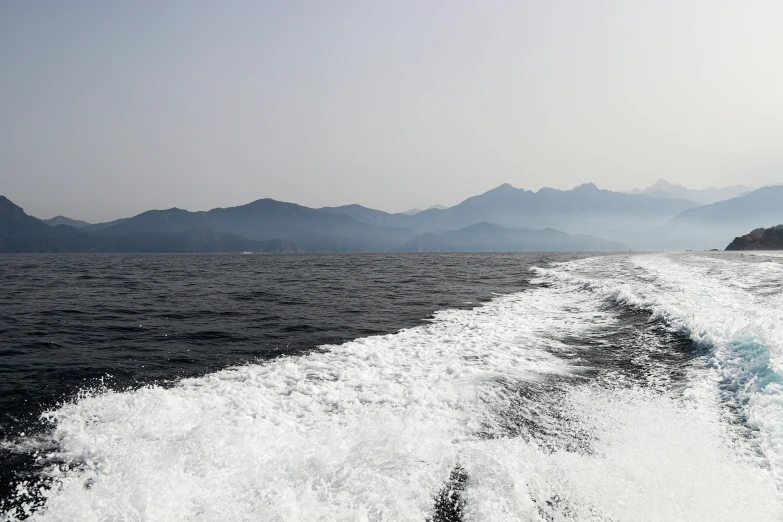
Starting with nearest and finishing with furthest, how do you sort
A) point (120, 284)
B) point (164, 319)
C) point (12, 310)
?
point (164, 319) → point (12, 310) → point (120, 284)

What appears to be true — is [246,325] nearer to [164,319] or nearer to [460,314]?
[164,319]

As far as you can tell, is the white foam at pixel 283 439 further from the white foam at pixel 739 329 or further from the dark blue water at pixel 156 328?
the white foam at pixel 739 329

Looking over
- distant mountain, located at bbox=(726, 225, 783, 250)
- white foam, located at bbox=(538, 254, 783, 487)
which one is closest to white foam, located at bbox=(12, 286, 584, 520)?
white foam, located at bbox=(538, 254, 783, 487)

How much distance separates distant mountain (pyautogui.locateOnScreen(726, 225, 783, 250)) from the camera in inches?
4978

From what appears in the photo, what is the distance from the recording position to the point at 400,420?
7.24 meters

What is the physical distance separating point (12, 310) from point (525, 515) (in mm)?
26302

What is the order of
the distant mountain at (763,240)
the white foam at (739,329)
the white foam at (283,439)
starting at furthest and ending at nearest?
Result: 1. the distant mountain at (763,240)
2. the white foam at (739,329)
3. the white foam at (283,439)

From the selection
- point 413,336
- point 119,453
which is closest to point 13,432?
point 119,453

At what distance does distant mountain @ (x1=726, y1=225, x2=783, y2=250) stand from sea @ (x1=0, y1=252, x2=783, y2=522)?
157401 mm

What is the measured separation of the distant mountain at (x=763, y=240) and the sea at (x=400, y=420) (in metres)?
157

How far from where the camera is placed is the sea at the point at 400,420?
4945 mm

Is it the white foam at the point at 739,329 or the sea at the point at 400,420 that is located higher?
the white foam at the point at 739,329

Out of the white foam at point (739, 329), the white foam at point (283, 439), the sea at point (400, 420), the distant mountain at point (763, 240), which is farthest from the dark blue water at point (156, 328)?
the distant mountain at point (763, 240)

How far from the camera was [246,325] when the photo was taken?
16125mm
